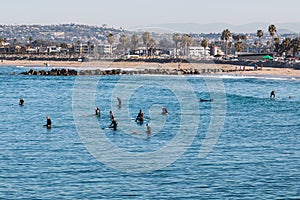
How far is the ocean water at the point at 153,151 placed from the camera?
3231cm

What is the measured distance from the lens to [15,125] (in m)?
55.8

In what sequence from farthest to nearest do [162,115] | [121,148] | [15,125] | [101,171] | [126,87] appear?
1. [126,87]
2. [162,115]
3. [15,125]
4. [121,148]
5. [101,171]

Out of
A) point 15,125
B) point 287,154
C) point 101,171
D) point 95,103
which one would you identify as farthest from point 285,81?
point 101,171

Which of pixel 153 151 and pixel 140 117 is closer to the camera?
pixel 153 151

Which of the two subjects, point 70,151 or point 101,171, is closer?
point 101,171

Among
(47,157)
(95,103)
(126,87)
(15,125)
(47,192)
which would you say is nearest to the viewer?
(47,192)

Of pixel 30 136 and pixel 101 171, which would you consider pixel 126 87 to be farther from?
pixel 101 171

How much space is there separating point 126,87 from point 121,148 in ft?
218

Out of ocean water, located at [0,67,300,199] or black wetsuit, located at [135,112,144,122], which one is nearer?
ocean water, located at [0,67,300,199]

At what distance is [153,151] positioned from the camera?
42281 millimetres

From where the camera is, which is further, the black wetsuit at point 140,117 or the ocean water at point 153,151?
the black wetsuit at point 140,117

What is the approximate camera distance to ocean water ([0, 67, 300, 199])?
32.3 metres

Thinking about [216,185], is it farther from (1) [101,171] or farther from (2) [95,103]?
(2) [95,103]

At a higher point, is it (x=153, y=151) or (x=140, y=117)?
(x=153, y=151)
